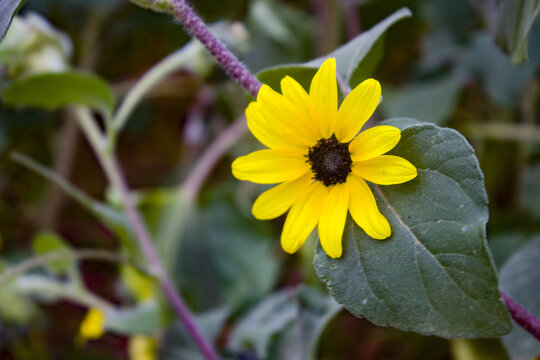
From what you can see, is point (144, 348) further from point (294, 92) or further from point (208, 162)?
point (294, 92)

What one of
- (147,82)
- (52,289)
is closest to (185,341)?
(52,289)

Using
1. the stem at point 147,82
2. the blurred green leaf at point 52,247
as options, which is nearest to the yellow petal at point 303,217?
the stem at point 147,82

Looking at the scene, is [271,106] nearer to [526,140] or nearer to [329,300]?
[329,300]

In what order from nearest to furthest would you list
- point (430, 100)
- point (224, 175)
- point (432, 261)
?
point (432, 261) < point (430, 100) < point (224, 175)

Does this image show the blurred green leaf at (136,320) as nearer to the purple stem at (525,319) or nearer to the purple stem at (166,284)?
the purple stem at (166,284)

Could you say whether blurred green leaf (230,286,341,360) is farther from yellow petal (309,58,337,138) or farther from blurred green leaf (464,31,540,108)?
blurred green leaf (464,31,540,108)

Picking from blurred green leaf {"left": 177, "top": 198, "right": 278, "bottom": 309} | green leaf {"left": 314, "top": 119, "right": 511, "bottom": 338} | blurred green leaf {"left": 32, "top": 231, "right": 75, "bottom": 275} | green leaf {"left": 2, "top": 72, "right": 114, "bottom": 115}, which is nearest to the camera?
green leaf {"left": 314, "top": 119, "right": 511, "bottom": 338}

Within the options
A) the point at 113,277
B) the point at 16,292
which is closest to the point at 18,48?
the point at 16,292

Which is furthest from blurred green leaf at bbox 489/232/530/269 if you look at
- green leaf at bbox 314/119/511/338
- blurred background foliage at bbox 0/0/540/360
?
green leaf at bbox 314/119/511/338
